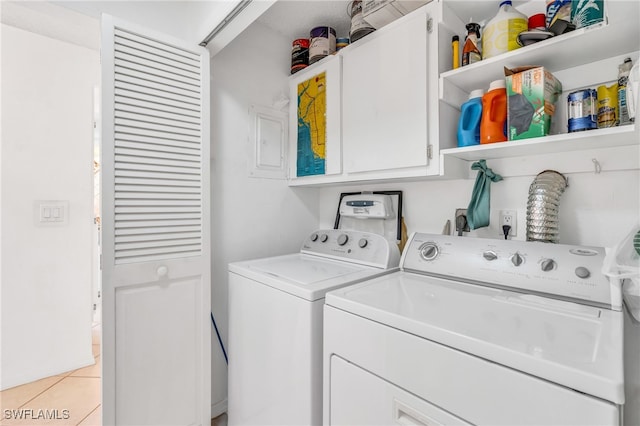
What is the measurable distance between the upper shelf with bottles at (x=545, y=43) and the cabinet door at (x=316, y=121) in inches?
25.4

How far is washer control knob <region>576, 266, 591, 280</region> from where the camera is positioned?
3.19 feet

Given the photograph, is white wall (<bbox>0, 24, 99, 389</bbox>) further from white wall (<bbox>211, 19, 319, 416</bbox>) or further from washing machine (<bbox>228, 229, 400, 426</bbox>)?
washing machine (<bbox>228, 229, 400, 426</bbox>)

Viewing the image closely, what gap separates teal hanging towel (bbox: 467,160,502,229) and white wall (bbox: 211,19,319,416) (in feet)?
3.95

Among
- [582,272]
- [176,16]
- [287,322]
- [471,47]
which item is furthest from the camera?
[176,16]

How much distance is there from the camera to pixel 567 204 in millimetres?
1278

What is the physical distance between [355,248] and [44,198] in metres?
2.32

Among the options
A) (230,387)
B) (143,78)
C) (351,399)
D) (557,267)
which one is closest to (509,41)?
(557,267)

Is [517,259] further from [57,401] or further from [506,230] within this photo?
[57,401]

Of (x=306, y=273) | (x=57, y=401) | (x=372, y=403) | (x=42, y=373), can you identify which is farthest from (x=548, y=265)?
(x=42, y=373)

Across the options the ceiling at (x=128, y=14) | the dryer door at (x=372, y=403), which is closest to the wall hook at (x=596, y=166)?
the dryer door at (x=372, y=403)

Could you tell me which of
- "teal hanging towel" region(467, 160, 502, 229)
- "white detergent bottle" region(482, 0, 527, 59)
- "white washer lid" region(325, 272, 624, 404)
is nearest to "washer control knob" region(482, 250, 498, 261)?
"white washer lid" region(325, 272, 624, 404)

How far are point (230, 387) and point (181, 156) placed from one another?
50.5 inches

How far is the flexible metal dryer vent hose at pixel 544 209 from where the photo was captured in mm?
1182

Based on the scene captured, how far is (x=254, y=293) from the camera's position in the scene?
4.74 ft
